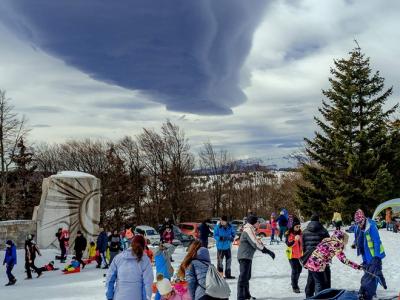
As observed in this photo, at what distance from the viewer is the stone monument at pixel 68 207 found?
23375 mm

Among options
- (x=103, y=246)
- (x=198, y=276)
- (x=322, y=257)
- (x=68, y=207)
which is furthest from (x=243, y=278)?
(x=68, y=207)

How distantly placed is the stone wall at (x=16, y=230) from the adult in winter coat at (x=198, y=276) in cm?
1940

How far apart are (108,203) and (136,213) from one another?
13.5 feet

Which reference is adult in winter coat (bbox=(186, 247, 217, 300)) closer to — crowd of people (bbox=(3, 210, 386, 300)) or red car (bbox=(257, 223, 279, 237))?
crowd of people (bbox=(3, 210, 386, 300))

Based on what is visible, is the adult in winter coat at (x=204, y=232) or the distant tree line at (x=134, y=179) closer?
the adult in winter coat at (x=204, y=232)

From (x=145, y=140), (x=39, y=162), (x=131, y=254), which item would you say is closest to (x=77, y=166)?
(x=39, y=162)

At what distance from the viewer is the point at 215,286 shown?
18.1 feet

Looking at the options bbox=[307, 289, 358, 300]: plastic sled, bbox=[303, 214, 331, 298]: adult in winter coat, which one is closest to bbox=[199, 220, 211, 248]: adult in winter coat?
bbox=[303, 214, 331, 298]: adult in winter coat

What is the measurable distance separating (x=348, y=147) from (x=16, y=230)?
21.2 m

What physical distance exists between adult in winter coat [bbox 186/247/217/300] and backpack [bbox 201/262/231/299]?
5 cm

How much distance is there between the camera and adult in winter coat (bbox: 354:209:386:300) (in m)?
8.12

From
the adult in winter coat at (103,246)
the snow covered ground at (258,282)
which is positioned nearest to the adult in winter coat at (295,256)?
the snow covered ground at (258,282)

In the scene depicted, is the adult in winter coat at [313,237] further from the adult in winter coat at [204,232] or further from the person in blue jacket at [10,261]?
the person in blue jacket at [10,261]

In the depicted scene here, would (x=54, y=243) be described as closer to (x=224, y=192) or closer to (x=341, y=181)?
(x=341, y=181)
